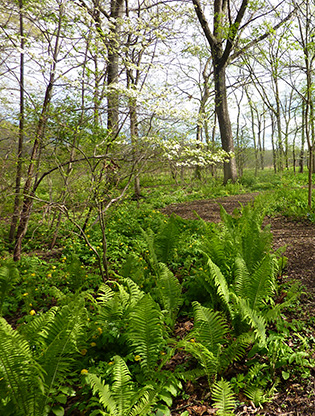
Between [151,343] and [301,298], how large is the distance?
192 cm

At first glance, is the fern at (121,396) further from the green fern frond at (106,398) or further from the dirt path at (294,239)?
the dirt path at (294,239)

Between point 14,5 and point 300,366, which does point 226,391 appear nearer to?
point 300,366

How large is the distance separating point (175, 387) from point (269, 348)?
0.84 m

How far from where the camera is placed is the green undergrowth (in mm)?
1653

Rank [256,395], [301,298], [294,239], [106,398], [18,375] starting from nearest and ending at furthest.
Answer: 1. [106,398]
2. [18,375]
3. [256,395]
4. [301,298]
5. [294,239]

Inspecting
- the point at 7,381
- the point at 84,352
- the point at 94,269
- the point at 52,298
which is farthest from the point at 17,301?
the point at 7,381

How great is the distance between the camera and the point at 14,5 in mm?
4094

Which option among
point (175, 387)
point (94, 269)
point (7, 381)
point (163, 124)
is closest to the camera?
point (7, 381)

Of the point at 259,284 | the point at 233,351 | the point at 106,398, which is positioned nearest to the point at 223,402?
the point at 233,351

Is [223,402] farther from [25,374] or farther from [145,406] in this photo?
[25,374]

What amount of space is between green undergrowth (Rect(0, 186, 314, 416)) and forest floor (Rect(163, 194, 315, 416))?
5 centimetres

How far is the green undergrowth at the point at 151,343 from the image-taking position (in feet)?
5.42

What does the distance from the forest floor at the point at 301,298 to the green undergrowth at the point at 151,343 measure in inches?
2.0

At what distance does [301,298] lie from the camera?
2959 mm
